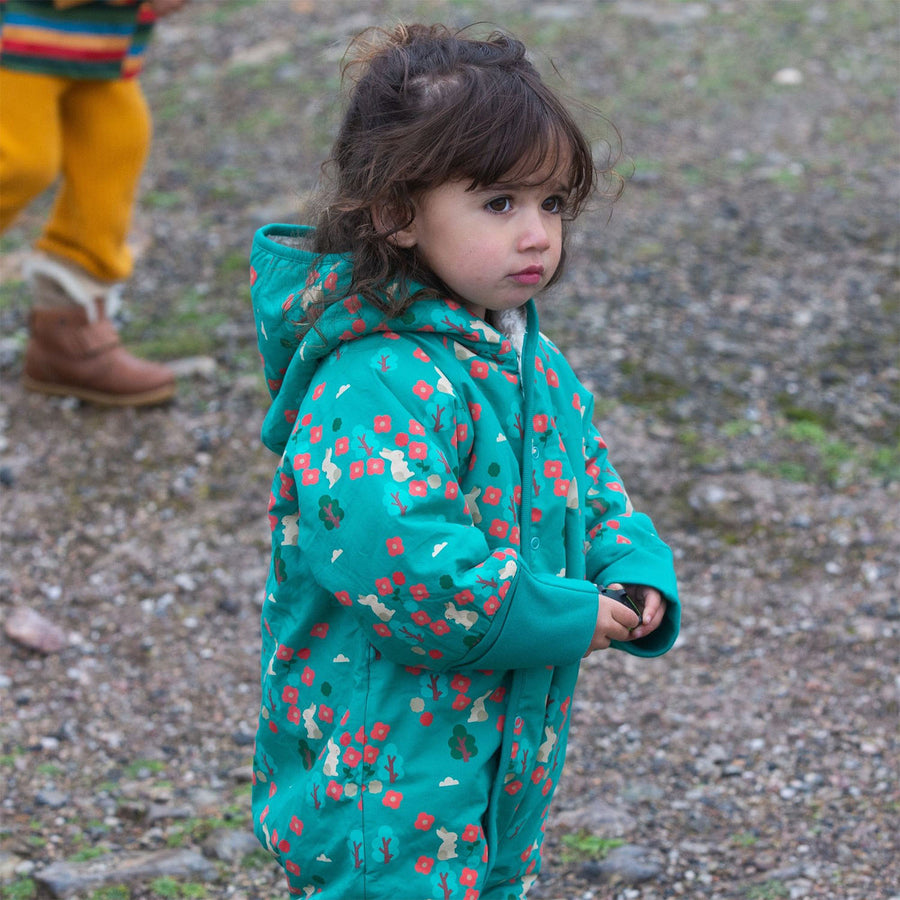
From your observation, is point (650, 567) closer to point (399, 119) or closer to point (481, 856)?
point (481, 856)

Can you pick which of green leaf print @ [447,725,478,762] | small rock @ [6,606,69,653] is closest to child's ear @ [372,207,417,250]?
green leaf print @ [447,725,478,762]

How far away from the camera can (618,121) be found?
246 inches

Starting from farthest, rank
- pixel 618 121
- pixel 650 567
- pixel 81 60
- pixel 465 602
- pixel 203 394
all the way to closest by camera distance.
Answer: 1. pixel 618 121
2. pixel 203 394
3. pixel 81 60
4. pixel 650 567
5. pixel 465 602

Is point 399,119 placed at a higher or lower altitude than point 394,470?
higher

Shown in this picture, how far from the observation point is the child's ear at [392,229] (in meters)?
1.84

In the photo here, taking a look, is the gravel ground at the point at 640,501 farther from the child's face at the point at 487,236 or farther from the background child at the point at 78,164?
the child's face at the point at 487,236

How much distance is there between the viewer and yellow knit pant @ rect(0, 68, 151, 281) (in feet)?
12.7

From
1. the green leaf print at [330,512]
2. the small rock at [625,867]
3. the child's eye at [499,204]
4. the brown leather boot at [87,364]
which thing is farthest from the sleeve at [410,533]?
the brown leather boot at [87,364]

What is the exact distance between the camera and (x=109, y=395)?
445 cm

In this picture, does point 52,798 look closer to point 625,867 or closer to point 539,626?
point 625,867

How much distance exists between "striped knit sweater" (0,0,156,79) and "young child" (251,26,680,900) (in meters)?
2.26

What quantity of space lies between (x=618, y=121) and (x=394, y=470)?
4919 mm

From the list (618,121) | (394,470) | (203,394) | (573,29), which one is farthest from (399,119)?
(573,29)

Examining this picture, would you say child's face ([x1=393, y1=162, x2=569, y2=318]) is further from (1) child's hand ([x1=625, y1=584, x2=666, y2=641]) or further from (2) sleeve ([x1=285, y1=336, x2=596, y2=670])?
(1) child's hand ([x1=625, y1=584, x2=666, y2=641])
